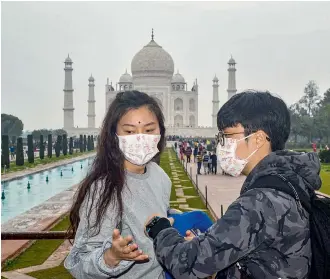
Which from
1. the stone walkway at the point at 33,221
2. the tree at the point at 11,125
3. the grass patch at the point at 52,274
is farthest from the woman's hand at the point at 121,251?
the tree at the point at 11,125

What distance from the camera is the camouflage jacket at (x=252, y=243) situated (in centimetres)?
137

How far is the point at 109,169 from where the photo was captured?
1774 mm

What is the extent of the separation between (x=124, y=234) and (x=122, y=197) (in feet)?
0.39

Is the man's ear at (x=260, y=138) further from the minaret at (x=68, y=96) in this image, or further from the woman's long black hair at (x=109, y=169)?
the minaret at (x=68, y=96)

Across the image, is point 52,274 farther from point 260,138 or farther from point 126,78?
point 126,78

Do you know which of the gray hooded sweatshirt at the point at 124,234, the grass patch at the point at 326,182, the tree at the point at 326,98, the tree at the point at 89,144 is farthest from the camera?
the tree at the point at 326,98

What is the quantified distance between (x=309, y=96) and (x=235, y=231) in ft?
139

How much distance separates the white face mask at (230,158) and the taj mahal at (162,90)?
50.1 metres

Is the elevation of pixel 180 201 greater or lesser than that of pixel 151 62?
lesser

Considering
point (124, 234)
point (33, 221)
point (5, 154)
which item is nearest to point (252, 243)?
point (124, 234)

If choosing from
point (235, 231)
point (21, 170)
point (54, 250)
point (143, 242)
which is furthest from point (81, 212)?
point (21, 170)

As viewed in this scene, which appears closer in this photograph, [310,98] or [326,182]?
[326,182]

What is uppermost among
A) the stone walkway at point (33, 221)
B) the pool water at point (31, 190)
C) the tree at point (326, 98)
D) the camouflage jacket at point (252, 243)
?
the tree at point (326, 98)

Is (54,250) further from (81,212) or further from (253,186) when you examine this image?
(253,186)
